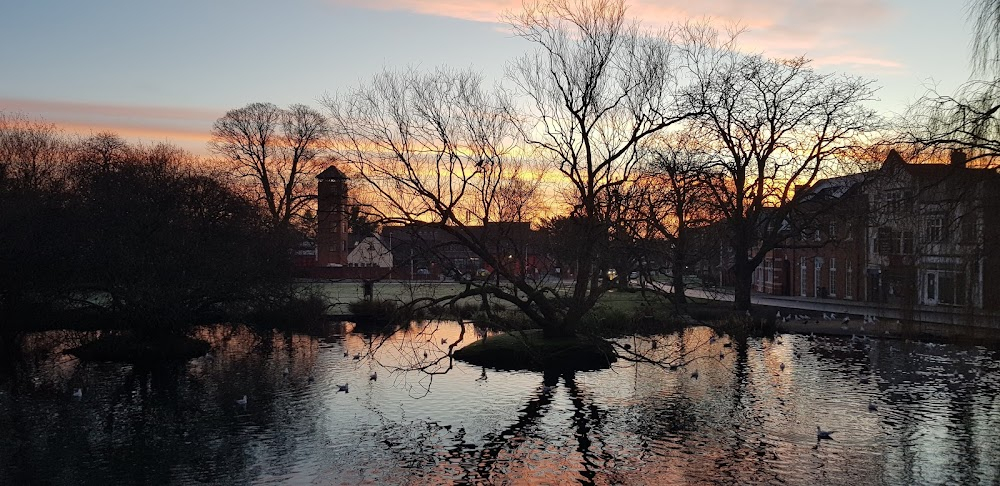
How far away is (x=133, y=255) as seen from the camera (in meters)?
27.7

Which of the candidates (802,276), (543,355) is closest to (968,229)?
(543,355)

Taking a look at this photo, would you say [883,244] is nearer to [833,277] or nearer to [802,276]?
[833,277]

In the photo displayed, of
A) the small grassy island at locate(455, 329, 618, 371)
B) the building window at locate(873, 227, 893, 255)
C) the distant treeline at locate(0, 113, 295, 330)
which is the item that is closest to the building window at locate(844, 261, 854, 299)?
the building window at locate(873, 227, 893, 255)

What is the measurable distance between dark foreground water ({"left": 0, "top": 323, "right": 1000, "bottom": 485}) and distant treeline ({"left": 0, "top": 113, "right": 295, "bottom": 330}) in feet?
7.41

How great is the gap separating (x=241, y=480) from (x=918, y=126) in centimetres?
1594

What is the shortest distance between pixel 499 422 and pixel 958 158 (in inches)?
449

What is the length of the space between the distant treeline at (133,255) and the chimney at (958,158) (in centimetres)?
2358

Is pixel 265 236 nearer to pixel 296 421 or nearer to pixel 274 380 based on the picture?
pixel 274 380

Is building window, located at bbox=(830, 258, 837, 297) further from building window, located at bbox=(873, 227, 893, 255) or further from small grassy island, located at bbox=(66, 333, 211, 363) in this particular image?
small grassy island, located at bbox=(66, 333, 211, 363)

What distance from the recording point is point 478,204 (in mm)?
25891

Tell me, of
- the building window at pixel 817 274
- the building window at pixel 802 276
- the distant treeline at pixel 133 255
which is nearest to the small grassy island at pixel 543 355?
the distant treeline at pixel 133 255

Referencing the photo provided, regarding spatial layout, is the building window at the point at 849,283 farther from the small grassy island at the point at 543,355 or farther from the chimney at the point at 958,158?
the chimney at the point at 958,158

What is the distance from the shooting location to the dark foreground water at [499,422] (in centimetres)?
1473

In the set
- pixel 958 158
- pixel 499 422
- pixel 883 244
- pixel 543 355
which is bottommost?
pixel 499 422
